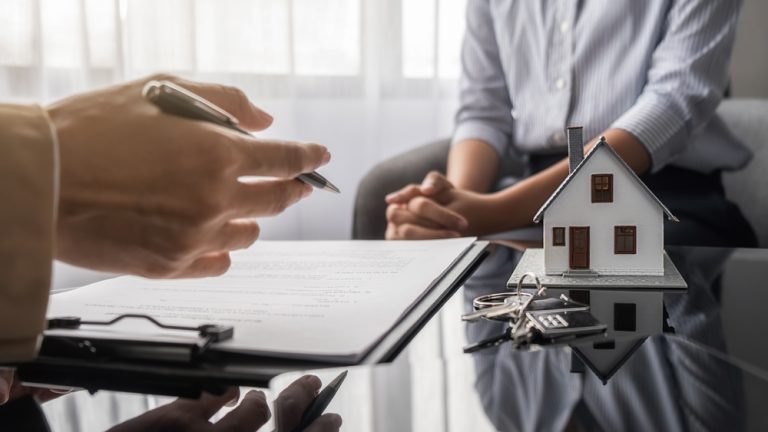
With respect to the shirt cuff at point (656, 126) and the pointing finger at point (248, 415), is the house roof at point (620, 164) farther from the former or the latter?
the shirt cuff at point (656, 126)

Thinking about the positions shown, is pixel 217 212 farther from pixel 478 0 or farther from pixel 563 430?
pixel 478 0

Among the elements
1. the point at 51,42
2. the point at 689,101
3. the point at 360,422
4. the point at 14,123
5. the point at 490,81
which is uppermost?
the point at 51,42

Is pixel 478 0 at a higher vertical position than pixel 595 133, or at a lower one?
higher

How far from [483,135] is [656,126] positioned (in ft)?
1.32

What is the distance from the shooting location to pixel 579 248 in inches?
20.8

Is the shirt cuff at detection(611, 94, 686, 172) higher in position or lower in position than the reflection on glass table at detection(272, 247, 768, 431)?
higher

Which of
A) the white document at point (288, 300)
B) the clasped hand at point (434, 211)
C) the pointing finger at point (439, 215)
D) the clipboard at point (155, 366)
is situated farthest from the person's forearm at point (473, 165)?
the clipboard at point (155, 366)

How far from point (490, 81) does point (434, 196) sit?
60cm

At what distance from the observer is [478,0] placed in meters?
1.44

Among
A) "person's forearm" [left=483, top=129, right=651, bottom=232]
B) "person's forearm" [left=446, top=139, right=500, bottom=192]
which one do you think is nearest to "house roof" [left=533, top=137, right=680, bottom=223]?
"person's forearm" [left=483, top=129, right=651, bottom=232]

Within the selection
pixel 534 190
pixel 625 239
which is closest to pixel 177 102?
pixel 625 239

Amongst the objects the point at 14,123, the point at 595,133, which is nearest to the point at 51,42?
the point at 595,133

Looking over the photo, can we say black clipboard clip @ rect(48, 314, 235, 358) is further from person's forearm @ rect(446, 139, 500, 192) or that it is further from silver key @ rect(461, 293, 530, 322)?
person's forearm @ rect(446, 139, 500, 192)

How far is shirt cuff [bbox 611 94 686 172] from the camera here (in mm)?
1045
